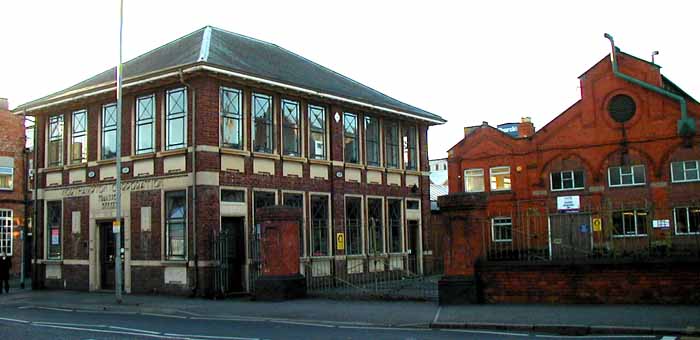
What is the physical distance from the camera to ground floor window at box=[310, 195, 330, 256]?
2358 cm

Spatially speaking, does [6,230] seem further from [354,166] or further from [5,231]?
[354,166]

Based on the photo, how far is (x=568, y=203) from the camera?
40.4 metres

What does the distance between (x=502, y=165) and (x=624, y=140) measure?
7.56 m

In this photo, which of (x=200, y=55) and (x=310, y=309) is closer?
(x=310, y=309)

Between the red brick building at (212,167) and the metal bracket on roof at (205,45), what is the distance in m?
0.07

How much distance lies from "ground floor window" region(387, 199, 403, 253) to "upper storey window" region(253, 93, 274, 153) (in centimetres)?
693

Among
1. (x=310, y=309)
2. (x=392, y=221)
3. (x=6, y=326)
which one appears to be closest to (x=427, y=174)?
(x=392, y=221)

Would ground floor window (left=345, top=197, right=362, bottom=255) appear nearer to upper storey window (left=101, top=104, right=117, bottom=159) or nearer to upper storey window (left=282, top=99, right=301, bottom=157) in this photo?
upper storey window (left=282, top=99, right=301, bottom=157)

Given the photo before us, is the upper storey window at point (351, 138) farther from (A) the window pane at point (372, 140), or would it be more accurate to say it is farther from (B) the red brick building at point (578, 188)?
(B) the red brick building at point (578, 188)

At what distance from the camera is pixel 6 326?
1425cm

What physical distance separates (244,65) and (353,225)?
738cm

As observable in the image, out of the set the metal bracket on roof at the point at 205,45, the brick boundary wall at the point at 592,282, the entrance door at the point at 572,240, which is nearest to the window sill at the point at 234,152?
the metal bracket on roof at the point at 205,45

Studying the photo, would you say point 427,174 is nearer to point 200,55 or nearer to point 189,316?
point 200,55

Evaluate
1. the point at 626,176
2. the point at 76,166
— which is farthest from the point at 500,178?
the point at 76,166
